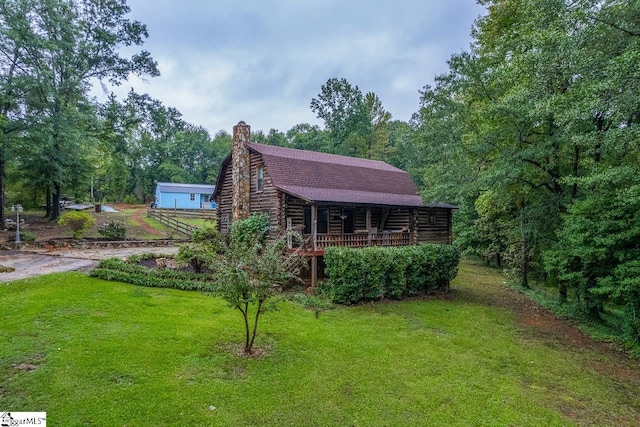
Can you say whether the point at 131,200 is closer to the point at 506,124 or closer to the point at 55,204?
the point at 55,204

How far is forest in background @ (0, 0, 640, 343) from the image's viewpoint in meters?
8.77

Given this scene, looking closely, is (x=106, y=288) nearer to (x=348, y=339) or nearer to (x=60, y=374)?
(x=60, y=374)

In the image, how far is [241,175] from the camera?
58.1 feet

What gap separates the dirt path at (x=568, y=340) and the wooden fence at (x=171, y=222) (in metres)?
18.3

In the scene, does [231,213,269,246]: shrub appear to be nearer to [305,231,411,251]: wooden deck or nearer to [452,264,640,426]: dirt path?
[305,231,411,251]: wooden deck

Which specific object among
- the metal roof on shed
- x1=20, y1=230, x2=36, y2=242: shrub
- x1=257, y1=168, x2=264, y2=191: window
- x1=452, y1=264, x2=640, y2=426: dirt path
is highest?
the metal roof on shed

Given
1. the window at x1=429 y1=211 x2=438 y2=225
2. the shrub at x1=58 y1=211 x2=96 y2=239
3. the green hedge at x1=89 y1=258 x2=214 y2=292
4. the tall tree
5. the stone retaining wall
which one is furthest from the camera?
the window at x1=429 y1=211 x2=438 y2=225

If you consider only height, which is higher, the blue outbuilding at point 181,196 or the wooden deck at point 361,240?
the blue outbuilding at point 181,196

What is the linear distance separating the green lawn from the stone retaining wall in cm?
804

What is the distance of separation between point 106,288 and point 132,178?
43.4 m

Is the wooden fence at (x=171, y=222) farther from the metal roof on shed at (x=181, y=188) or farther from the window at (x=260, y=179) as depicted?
the window at (x=260, y=179)

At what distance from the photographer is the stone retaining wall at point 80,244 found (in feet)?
55.3

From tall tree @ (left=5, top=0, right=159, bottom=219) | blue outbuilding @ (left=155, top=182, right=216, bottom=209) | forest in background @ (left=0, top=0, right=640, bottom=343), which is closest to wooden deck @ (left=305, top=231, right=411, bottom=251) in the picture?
forest in background @ (left=0, top=0, right=640, bottom=343)

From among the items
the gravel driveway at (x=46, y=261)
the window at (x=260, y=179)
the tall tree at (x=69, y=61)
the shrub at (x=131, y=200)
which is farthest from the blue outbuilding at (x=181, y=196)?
the window at (x=260, y=179)
